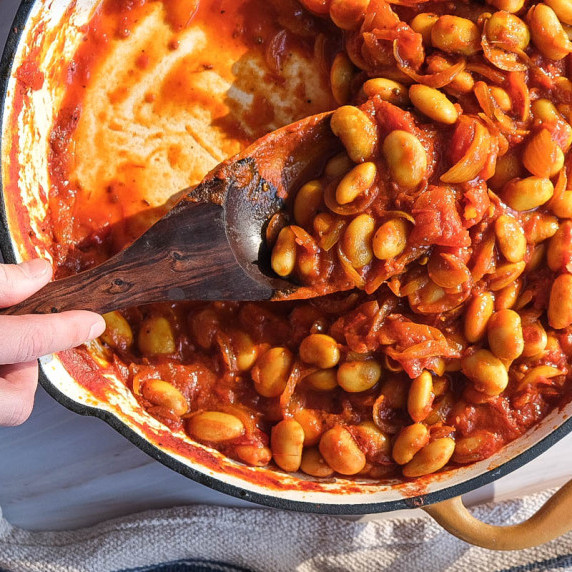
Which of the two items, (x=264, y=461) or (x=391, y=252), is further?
(x=264, y=461)

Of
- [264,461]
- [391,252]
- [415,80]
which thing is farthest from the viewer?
[264,461]

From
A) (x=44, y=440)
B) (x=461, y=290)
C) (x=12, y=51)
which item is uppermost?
(x=12, y=51)

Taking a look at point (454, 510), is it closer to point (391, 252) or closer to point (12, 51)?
point (391, 252)

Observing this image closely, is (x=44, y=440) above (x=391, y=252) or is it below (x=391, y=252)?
below

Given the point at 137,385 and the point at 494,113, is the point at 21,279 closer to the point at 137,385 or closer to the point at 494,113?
the point at 137,385

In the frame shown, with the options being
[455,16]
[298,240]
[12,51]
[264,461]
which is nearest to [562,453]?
[264,461]

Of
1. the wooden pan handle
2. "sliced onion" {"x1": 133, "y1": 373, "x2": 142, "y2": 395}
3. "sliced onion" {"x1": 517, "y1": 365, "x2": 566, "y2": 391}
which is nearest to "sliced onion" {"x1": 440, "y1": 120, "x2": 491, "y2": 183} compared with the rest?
"sliced onion" {"x1": 517, "y1": 365, "x2": 566, "y2": 391}

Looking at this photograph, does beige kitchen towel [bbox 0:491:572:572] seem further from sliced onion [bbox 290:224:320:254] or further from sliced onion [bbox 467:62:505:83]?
sliced onion [bbox 467:62:505:83]
